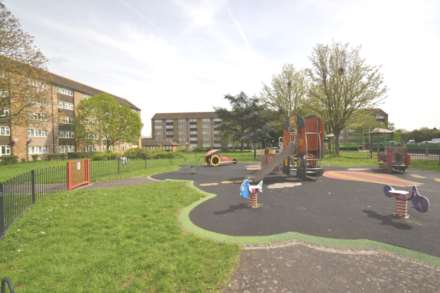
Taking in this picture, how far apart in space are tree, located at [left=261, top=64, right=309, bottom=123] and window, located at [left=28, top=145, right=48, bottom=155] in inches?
1714

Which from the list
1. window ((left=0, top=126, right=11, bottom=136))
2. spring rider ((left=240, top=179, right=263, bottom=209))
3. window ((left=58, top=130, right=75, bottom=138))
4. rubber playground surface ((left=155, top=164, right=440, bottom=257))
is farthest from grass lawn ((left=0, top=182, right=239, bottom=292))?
window ((left=58, top=130, right=75, bottom=138))

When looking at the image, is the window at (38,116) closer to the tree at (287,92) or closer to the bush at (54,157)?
the bush at (54,157)

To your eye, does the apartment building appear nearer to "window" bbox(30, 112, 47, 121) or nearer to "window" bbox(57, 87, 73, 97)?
"window" bbox(57, 87, 73, 97)

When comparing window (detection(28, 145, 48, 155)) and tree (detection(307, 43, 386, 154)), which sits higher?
tree (detection(307, 43, 386, 154))

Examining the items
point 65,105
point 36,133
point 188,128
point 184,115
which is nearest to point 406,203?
point 36,133

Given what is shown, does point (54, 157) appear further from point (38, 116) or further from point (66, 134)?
point (38, 116)

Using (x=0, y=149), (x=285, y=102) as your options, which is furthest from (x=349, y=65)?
(x=0, y=149)

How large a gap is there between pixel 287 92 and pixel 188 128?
267 ft

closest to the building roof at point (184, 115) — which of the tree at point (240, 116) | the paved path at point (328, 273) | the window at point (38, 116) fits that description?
the tree at point (240, 116)

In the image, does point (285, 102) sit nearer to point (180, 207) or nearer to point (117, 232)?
point (180, 207)

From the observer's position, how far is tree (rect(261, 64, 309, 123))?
3706 cm

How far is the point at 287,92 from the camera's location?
3738 centimetres

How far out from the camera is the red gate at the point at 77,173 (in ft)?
35.6

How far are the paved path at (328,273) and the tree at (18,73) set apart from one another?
81.0 ft
